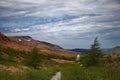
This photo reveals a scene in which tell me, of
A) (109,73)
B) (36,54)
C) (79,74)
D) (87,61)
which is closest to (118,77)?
(109,73)

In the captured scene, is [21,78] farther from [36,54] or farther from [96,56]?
[36,54]

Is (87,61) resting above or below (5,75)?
below

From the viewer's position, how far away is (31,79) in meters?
20.7

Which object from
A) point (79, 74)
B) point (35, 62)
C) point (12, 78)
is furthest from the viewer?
point (35, 62)

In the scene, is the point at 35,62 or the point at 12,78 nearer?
the point at 12,78

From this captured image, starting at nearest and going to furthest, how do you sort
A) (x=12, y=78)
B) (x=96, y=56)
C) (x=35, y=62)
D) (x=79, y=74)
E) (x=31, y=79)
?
(x=12, y=78) → (x=31, y=79) → (x=79, y=74) → (x=96, y=56) → (x=35, y=62)

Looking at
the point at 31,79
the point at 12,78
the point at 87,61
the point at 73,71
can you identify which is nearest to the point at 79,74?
the point at 73,71

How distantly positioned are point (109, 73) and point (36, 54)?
4487cm

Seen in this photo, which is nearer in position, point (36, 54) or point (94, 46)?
point (94, 46)

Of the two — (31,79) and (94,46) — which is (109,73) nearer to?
(31,79)

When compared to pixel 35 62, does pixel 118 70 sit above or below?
above

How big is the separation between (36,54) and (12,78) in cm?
4542

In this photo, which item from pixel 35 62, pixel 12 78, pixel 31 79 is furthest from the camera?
pixel 35 62

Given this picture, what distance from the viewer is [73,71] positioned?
32344 mm
